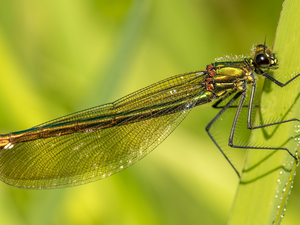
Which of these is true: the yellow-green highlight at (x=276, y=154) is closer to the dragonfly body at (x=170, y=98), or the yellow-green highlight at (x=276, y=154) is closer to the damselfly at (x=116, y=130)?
the damselfly at (x=116, y=130)

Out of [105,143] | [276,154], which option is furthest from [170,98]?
[276,154]

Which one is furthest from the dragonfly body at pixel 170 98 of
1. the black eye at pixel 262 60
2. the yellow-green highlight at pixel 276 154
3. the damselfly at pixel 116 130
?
the yellow-green highlight at pixel 276 154

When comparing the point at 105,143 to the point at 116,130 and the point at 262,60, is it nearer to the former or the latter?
the point at 116,130

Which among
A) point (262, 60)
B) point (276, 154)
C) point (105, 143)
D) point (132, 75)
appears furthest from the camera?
point (132, 75)

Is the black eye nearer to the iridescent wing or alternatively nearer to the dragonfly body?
the dragonfly body

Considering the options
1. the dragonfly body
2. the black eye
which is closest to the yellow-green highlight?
the black eye

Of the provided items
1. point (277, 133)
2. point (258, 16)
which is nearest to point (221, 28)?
point (258, 16)

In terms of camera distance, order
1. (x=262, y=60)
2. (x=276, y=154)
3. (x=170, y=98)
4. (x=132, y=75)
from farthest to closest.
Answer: (x=132, y=75), (x=170, y=98), (x=262, y=60), (x=276, y=154)

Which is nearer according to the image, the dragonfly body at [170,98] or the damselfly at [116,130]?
the damselfly at [116,130]
